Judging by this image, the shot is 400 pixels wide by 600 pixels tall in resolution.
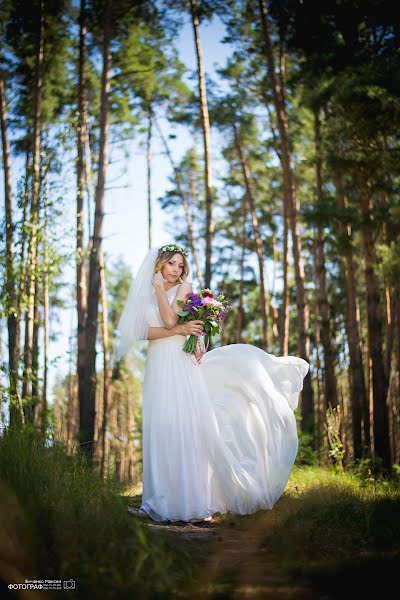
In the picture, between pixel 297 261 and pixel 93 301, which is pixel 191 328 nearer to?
pixel 93 301

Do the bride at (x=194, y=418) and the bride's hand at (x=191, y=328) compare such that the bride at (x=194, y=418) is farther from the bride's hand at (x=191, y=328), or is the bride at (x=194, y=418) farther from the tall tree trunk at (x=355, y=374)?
the tall tree trunk at (x=355, y=374)

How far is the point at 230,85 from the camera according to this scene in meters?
18.8

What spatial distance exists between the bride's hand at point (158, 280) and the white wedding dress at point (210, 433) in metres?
0.15

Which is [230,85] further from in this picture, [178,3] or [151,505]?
[151,505]

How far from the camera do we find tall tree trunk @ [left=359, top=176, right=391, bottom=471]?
39.1ft

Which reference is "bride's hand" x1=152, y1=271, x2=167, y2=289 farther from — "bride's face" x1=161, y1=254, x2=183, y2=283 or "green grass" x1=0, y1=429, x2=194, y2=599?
"green grass" x1=0, y1=429, x2=194, y2=599

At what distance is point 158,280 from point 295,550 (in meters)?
2.94

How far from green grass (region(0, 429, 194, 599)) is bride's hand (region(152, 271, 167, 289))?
2077 millimetres

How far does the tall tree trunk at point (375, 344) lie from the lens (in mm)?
11906

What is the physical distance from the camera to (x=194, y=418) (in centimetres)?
548

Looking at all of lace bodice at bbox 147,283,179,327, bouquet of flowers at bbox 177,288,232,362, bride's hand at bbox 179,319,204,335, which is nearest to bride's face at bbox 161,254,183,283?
lace bodice at bbox 147,283,179,327

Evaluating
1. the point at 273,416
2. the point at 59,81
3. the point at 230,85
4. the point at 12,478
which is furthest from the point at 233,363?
the point at 230,85

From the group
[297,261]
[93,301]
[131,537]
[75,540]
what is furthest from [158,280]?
[297,261]

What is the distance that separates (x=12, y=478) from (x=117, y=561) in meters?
1.32
